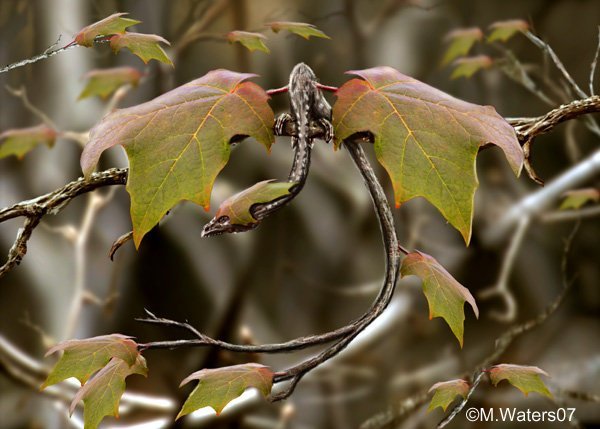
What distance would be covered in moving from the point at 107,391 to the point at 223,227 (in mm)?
94

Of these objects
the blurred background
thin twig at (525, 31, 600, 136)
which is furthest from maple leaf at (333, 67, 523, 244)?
the blurred background

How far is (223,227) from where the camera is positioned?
17 cm

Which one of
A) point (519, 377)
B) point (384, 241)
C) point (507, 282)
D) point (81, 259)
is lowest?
point (507, 282)

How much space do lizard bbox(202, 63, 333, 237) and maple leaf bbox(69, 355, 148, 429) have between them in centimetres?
8

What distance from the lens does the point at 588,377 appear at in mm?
832

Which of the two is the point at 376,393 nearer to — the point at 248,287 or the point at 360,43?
the point at 248,287

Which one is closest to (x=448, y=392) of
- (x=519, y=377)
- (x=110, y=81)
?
(x=519, y=377)

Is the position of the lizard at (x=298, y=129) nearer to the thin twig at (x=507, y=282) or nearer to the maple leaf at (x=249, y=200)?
the maple leaf at (x=249, y=200)

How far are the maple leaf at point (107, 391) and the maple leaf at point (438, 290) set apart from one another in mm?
108

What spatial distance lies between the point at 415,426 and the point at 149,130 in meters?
0.70

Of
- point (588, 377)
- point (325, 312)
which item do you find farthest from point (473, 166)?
point (588, 377)

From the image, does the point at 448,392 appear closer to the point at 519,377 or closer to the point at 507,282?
the point at 519,377

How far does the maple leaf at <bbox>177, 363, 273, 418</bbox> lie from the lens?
21cm

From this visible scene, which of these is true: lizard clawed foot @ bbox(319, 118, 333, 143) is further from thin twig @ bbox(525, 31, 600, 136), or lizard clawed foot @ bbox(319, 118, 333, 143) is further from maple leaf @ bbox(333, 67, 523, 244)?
thin twig @ bbox(525, 31, 600, 136)
